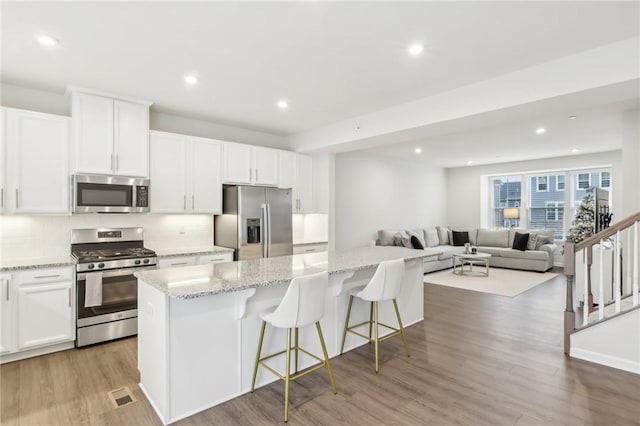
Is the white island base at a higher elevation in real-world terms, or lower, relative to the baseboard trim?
higher

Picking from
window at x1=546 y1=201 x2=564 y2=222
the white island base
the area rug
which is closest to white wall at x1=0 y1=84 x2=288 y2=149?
the white island base

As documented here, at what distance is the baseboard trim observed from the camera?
287cm

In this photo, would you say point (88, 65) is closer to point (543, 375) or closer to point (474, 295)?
point (543, 375)

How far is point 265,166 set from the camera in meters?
5.27

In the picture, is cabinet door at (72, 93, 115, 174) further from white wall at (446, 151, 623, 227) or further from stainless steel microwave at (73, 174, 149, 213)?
white wall at (446, 151, 623, 227)

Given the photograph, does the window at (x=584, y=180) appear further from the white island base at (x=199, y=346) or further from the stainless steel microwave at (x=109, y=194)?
the stainless steel microwave at (x=109, y=194)

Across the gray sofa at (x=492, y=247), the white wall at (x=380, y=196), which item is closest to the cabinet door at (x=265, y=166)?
the white wall at (x=380, y=196)

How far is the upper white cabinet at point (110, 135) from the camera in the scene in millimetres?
3631

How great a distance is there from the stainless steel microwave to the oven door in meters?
0.72

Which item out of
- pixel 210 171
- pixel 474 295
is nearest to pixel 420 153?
pixel 474 295

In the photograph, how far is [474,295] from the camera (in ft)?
18.3

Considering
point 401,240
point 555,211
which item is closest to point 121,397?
point 401,240

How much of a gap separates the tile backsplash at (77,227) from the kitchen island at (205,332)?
1.99 m

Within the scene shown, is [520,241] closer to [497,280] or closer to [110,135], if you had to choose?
[497,280]
